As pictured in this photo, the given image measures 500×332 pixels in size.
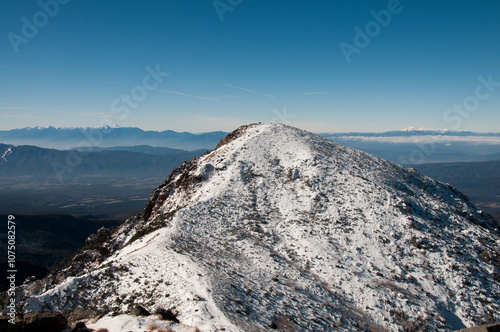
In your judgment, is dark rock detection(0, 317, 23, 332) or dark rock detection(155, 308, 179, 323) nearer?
dark rock detection(0, 317, 23, 332)

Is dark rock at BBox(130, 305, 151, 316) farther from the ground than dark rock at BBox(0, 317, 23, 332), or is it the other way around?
dark rock at BBox(0, 317, 23, 332)

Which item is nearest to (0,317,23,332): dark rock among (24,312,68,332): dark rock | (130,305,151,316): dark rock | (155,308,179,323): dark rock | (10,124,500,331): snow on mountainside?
(24,312,68,332): dark rock

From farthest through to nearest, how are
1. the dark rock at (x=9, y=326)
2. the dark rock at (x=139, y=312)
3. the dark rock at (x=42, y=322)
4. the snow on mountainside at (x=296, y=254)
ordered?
the snow on mountainside at (x=296, y=254) < the dark rock at (x=139, y=312) < the dark rock at (x=42, y=322) < the dark rock at (x=9, y=326)

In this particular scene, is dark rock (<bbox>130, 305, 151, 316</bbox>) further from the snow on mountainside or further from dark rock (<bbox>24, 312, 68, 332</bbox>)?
dark rock (<bbox>24, 312, 68, 332</bbox>)

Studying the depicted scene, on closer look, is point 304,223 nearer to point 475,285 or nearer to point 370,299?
point 370,299

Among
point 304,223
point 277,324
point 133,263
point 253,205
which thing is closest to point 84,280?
point 133,263

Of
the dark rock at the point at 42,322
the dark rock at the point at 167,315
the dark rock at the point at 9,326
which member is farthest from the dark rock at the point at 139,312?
the dark rock at the point at 9,326

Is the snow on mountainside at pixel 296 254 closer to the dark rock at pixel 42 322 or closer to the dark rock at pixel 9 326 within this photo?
the dark rock at pixel 42 322

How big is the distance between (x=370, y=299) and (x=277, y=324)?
8491mm

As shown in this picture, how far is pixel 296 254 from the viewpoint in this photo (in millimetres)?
22125

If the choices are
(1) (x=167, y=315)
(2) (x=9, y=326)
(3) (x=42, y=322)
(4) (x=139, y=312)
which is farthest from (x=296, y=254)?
(2) (x=9, y=326)

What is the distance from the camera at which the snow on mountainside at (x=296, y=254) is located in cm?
1493

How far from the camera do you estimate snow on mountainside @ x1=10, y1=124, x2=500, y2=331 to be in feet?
49.0

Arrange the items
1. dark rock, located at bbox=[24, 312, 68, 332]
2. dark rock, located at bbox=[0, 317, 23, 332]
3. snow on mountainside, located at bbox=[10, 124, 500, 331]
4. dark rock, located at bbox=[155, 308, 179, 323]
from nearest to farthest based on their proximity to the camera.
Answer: dark rock, located at bbox=[0, 317, 23, 332] < dark rock, located at bbox=[24, 312, 68, 332] < dark rock, located at bbox=[155, 308, 179, 323] < snow on mountainside, located at bbox=[10, 124, 500, 331]
